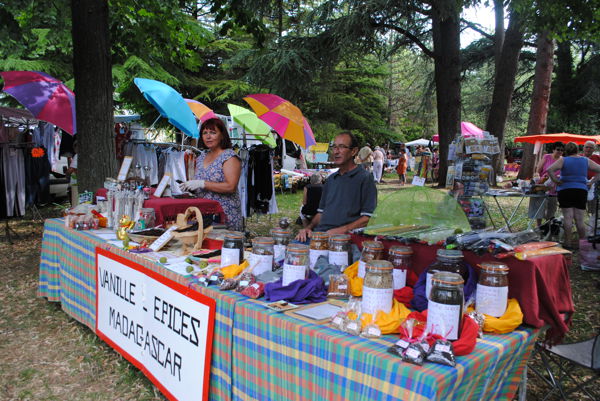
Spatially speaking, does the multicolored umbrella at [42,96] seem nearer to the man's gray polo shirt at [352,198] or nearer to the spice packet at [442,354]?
the man's gray polo shirt at [352,198]

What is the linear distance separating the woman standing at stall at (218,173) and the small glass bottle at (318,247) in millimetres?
1530

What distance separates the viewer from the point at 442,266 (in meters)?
1.83

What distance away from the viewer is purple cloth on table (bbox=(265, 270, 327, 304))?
2.02 m

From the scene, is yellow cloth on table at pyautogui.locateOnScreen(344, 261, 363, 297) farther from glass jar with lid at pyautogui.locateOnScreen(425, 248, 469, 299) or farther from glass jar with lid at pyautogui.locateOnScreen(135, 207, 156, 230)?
glass jar with lid at pyautogui.locateOnScreen(135, 207, 156, 230)

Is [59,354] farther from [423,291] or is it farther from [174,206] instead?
[423,291]

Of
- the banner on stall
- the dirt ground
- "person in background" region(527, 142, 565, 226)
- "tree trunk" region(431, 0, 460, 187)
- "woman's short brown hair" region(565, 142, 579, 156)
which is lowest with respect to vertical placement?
the dirt ground

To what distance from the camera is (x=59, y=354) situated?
3395 millimetres

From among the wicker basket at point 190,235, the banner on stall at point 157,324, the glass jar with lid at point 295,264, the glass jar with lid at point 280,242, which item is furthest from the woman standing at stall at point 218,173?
the glass jar with lid at point 295,264

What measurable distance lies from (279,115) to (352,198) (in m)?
3.27

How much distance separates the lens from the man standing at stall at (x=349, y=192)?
10.7 feet

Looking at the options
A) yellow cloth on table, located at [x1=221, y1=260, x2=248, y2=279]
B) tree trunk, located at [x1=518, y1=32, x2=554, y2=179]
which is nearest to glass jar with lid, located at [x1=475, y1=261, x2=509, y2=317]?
yellow cloth on table, located at [x1=221, y1=260, x2=248, y2=279]

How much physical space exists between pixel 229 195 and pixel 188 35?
5706mm

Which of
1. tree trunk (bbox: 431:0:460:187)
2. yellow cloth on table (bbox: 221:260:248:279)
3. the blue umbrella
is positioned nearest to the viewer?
yellow cloth on table (bbox: 221:260:248:279)

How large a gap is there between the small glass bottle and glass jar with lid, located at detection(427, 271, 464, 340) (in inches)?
35.2
